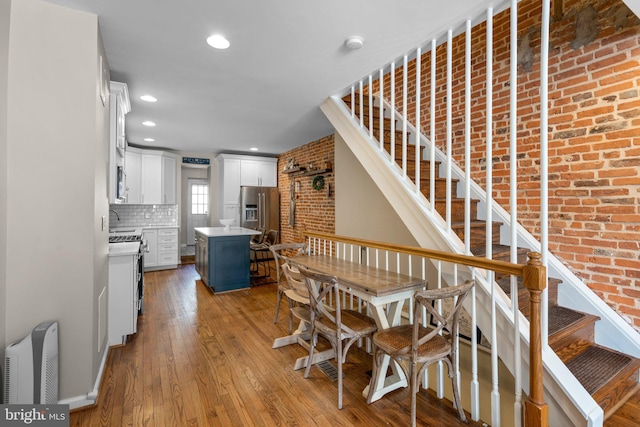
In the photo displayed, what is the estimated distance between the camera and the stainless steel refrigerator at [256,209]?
682 cm

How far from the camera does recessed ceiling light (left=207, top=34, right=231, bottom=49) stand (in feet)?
7.45

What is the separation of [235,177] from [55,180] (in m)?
5.05

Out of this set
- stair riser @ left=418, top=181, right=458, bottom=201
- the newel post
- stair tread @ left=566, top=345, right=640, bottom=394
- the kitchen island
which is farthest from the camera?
the kitchen island

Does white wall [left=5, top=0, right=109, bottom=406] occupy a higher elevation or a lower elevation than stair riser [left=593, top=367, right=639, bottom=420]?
higher

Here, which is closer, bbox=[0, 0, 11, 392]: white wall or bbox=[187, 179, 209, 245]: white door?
bbox=[0, 0, 11, 392]: white wall

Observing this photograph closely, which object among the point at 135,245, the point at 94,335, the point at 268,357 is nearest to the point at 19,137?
the point at 94,335

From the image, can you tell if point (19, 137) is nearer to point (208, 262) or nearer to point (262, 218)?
point (208, 262)

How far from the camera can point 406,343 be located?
1.85m

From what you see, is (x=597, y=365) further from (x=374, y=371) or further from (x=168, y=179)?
(x=168, y=179)

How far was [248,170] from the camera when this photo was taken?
7.04m

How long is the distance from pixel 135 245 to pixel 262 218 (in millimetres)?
3682

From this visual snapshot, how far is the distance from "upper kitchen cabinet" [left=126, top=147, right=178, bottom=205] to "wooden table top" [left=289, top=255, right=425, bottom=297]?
473 centimetres

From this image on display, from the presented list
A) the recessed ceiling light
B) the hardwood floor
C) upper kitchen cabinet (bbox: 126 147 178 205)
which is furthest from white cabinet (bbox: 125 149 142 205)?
the recessed ceiling light

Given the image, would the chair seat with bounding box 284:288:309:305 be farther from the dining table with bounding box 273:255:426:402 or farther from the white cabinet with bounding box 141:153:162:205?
the white cabinet with bounding box 141:153:162:205
